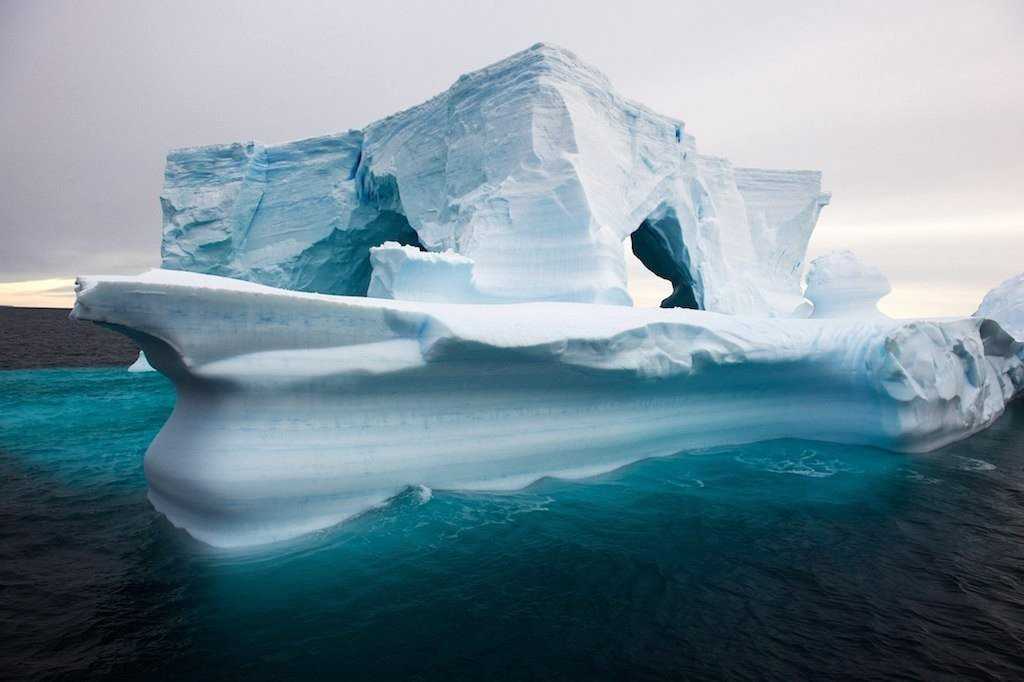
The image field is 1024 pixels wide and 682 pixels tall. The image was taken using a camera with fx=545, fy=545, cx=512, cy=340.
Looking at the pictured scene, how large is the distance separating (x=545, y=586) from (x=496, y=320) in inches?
82.0

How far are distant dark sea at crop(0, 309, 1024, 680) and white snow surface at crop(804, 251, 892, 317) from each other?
16.7 ft

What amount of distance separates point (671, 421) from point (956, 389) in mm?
4246

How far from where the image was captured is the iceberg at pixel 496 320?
12.0 feet

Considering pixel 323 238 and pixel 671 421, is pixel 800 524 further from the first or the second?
pixel 323 238

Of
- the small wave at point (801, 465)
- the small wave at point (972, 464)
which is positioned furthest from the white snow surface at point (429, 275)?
the small wave at point (972, 464)

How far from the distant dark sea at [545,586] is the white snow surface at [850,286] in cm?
511

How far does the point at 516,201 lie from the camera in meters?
8.54

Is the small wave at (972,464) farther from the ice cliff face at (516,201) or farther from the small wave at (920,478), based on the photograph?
the ice cliff face at (516,201)

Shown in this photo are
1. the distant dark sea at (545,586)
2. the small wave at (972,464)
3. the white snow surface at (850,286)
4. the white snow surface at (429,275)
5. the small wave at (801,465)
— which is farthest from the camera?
the white snow surface at (850,286)

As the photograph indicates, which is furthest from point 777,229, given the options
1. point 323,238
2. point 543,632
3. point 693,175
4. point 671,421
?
point 543,632

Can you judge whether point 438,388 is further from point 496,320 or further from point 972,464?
point 972,464

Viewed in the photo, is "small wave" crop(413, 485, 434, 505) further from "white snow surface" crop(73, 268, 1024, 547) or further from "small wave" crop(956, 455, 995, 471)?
"small wave" crop(956, 455, 995, 471)

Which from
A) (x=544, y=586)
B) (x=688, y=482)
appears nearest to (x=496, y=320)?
(x=544, y=586)

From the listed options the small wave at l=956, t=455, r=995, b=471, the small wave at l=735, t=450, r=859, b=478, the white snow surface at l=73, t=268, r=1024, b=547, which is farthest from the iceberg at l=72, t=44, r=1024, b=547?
the small wave at l=735, t=450, r=859, b=478
